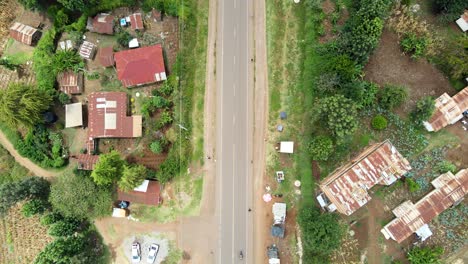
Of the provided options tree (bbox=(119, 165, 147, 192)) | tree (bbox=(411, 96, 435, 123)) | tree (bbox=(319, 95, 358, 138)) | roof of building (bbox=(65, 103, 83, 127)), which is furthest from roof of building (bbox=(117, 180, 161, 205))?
tree (bbox=(411, 96, 435, 123))

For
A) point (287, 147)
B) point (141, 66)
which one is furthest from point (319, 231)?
point (141, 66)

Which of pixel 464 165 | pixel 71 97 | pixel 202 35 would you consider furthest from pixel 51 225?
pixel 464 165

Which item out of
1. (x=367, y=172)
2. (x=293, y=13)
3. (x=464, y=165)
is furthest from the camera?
(x=293, y=13)

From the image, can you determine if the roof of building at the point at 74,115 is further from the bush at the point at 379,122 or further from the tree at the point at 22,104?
the bush at the point at 379,122

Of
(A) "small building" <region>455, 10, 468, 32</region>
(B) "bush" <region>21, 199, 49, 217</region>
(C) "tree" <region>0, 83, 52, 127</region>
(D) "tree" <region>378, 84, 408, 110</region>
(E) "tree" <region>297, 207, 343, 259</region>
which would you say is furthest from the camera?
(A) "small building" <region>455, 10, 468, 32</region>

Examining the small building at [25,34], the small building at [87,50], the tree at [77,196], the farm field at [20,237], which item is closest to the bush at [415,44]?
the small building at [87,50]

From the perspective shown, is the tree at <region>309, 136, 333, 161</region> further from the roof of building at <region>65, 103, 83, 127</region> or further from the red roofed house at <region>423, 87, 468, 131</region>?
the roof of building at <region>65, 103, 83, 127</region>

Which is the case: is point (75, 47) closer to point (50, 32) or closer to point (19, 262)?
point (50, 32)
